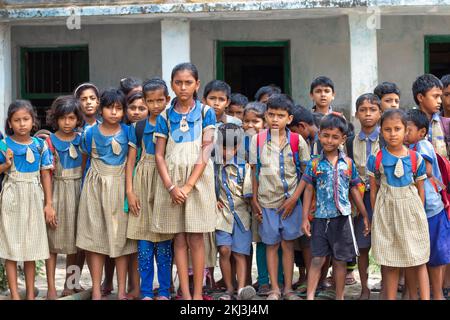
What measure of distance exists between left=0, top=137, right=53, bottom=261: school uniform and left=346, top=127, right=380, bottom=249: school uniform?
2239mm

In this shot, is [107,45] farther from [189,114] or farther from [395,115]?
[395,115]

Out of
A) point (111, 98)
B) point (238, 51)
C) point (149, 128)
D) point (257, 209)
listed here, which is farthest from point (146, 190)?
point (238, 51)

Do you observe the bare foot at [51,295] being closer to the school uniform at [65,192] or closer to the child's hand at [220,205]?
the school uniform at [65,192]

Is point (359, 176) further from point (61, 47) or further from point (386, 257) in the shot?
point (61, 47)

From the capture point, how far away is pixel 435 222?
5715 mm

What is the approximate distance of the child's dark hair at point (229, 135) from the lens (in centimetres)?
623

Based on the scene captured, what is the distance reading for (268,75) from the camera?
38.5ft

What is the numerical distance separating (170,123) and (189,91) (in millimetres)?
255

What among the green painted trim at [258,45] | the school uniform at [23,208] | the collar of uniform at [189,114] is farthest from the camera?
the green painted trim at [258,45]

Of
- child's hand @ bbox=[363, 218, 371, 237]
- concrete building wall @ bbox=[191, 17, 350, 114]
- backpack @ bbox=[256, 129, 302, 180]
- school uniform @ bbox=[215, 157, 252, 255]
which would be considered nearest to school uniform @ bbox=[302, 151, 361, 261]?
child's hand @ bbox=[363, 218, 371, 237]

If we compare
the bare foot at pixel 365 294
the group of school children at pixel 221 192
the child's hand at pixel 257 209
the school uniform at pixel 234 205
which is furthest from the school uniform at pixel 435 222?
the school uniform at pixel 234 205

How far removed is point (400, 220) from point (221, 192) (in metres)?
1.38

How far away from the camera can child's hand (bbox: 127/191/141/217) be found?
595 cm

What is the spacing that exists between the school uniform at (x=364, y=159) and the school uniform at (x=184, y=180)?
1082 mm
